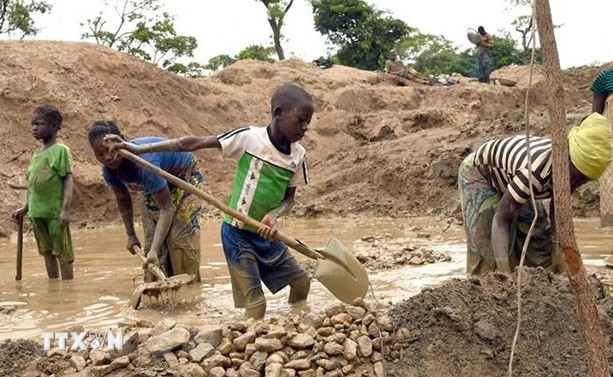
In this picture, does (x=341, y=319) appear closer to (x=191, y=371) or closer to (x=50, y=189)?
(x=191, y=371)

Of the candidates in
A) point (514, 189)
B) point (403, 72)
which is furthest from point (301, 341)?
point (403, 72)

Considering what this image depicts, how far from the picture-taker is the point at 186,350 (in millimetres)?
3518

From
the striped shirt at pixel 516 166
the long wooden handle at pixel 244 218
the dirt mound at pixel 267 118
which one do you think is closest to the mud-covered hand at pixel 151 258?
the long wooden handle at pixel 244 218

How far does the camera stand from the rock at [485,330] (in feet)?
11.6

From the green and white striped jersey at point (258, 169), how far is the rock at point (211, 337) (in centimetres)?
79

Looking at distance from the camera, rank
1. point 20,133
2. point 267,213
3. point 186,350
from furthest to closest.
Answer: point 20,133
point 267,213
point 186,350

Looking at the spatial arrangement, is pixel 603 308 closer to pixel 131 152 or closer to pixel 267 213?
pixel 267 213

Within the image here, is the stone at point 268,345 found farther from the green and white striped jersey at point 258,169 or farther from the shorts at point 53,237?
the shorts at point 53,237

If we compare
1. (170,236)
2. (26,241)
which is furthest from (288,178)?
(26,241)

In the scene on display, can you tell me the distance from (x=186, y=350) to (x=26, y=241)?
6.41 m

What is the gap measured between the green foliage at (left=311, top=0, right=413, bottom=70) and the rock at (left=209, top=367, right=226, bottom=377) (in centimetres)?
2528

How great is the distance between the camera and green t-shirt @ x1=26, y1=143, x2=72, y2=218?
594 cm

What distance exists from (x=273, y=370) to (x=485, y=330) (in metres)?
0.96

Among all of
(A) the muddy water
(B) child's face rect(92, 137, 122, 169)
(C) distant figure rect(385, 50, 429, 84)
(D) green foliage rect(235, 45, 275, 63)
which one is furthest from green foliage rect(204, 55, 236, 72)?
(B) child's face rect(92, 137, 122, 169)
